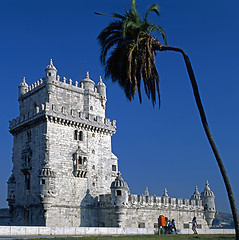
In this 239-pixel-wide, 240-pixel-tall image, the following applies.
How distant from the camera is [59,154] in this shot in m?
43.5

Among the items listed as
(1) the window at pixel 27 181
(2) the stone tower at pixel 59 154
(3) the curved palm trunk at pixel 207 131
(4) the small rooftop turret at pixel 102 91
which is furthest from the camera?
(4) the small rooftop turret at pixel 102 91

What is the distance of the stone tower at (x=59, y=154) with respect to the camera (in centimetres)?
4219

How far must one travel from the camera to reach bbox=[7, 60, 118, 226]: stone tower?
42.2m

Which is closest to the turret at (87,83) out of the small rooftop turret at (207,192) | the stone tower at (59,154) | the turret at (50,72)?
the stone tower at (59,154)

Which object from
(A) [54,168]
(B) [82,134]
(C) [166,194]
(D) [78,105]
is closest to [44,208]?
(A) [54,168]

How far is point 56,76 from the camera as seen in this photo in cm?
4650

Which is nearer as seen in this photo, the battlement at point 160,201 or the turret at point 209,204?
the battlement at point 160,201

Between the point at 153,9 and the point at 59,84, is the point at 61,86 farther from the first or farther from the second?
the point at 153,9

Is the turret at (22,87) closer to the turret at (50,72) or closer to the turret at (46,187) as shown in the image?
the turret at (50,72)

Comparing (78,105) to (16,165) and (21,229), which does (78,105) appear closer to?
(16,165)

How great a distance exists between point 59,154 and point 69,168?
82.8 inches

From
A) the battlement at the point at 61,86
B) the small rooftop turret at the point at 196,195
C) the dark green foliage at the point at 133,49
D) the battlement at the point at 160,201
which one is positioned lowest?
the battlement at the point at 160,201

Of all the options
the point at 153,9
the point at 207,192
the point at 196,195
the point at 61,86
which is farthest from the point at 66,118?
the point at 153,9

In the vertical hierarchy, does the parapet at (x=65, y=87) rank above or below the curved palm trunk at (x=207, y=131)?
above
